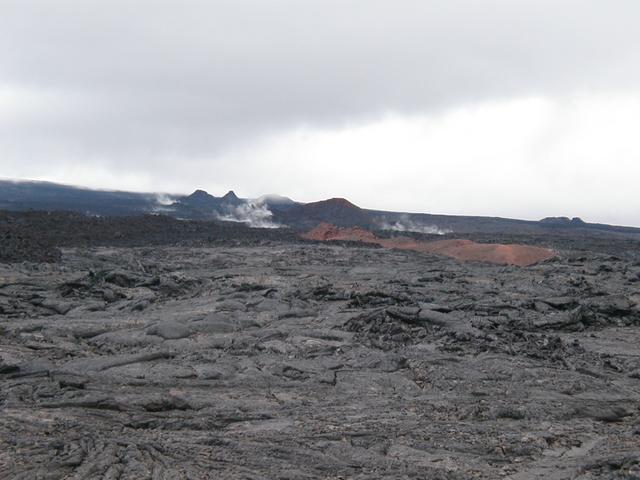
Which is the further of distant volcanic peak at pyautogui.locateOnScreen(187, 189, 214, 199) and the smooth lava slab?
distant volcanic peak at pyautogui.locateOnScreen(187, 189, 214, 199)

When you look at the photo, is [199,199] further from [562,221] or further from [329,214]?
[562,221]

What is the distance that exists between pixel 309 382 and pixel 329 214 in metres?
75.1

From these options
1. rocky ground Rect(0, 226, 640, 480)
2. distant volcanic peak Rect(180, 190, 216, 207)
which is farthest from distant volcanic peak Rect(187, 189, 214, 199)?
rocky ground Rect(0, 226, 640, 480)

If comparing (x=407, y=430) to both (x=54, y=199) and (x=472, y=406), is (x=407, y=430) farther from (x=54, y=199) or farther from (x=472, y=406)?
(x=54, y=199)

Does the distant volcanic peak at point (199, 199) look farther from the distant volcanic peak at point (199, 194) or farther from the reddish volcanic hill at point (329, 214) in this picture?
the reddish volcanic hill at point (329, 214)

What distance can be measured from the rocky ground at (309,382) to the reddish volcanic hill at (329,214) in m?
57.6

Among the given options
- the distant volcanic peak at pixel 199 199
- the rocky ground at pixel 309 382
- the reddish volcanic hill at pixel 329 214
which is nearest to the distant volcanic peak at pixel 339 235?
the reddish volcanic hill at pixel 329 214

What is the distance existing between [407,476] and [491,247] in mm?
37412

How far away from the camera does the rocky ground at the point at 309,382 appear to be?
750 centimetres

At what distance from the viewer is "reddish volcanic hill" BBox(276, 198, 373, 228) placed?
80.7 metres

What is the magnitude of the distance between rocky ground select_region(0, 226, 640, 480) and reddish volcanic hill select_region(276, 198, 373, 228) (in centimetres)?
5763

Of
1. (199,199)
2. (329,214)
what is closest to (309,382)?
(329,214)

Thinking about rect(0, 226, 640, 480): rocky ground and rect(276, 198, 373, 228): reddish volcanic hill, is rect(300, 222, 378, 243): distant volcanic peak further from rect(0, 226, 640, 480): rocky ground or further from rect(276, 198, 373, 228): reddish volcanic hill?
rect(0, 226, 640, 480): rocky ground

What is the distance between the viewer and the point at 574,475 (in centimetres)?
693
